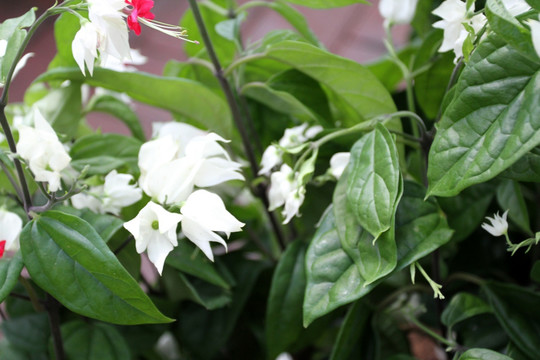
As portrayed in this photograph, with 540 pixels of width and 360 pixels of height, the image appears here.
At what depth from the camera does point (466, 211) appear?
0.42 m

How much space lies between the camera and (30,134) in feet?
1.05

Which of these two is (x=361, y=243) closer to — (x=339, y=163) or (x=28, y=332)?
(x=339, y=163)

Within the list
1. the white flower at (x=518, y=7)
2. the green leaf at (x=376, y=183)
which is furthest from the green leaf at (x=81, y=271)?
the white flower at (x=518, y=7)

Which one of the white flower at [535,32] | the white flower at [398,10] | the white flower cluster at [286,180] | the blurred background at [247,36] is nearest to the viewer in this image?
the white flower at [535,32]

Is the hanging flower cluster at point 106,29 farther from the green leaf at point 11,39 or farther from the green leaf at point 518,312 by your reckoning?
the green leaf at point 518,312

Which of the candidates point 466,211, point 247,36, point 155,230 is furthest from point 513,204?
point 247,36

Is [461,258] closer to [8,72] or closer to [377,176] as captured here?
[377,176]

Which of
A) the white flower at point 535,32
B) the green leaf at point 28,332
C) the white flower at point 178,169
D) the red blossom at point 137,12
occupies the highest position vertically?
the white flower at point 535,32

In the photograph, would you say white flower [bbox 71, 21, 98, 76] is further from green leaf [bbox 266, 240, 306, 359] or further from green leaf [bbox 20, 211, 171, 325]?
green leaf [bbox 266, 240, 306, 359]

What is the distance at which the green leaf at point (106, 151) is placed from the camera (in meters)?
0.39

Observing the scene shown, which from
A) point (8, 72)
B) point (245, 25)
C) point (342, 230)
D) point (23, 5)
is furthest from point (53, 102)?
point (23, 5)

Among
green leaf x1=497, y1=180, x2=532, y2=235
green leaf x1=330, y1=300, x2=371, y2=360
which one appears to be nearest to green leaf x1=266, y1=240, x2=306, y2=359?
green leaf x1=330, y1=300, x2=371, y2=360

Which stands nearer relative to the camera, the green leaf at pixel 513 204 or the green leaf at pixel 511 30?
the green leaf at pixel 511 30

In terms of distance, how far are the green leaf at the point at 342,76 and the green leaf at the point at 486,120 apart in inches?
4.1
